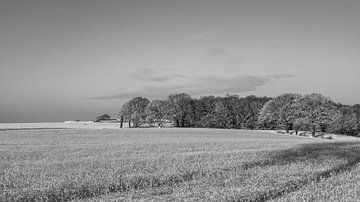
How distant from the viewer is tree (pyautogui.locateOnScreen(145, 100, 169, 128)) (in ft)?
429

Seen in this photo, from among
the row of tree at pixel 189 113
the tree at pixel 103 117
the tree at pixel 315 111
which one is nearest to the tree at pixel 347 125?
the tree at pixel 315 111

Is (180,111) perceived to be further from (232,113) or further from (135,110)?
(232,113)

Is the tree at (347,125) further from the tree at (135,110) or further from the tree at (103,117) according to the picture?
the tree at (103,117)

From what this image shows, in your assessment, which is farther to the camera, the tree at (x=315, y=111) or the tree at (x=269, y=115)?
the tree at (x=269, y=115)

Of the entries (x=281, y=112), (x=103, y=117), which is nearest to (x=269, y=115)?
(x=281, y=112)

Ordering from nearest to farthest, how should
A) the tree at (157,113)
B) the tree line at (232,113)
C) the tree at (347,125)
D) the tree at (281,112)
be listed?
the tree at (281,112), the tree line at (232,113), the tree at (347,125), the tree at (157,113)

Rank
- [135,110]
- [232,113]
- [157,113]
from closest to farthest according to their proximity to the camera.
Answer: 1. [157,113]
2. [135,110]
3. [232,113]

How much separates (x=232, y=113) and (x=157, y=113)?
28.5 meters

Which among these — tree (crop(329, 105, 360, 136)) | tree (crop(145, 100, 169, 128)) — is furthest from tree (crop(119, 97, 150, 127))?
tree (crop(329, 105, 360, 136))

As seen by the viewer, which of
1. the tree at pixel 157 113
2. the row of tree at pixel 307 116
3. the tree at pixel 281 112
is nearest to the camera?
the row of tree at pixel 307 116

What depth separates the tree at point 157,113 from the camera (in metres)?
131

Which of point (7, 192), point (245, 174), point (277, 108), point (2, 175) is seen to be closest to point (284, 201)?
point (245, 174)

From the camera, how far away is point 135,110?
136 metres

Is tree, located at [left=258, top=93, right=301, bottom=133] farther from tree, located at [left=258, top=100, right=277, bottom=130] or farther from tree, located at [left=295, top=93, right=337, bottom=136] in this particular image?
tree, located at [left=295, top=93, right=337, bottom=136]
